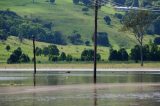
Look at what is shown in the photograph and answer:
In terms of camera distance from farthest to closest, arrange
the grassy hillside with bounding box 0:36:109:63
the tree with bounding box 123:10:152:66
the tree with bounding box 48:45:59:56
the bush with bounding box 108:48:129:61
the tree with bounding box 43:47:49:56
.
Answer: the tree with bounding box 43:47:49:56 → the tree with bounding box 48:45:59:56 → the grassy hillside with bounding box 0:36:109:63 → the bush with bounding box 108:48:129:61 → the tree with bounding box 123:10:152:66

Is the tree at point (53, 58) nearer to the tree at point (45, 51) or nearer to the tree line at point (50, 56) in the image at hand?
the tree line at point (50, 56)

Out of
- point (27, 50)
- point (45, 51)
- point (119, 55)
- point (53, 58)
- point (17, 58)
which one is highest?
point (27, 50)

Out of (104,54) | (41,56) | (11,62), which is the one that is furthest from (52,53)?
(11,62)

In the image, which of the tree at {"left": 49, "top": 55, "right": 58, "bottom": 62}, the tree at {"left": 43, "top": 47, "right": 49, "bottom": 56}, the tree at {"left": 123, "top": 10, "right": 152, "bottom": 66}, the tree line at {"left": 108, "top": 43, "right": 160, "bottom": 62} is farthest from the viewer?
the tree at {"left": 43, "top": 47, "right": 49, "bottom": 56}

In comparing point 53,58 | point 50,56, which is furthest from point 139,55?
point 50,56

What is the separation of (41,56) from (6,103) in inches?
5367

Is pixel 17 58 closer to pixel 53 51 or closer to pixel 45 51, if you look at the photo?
pixel 45 51

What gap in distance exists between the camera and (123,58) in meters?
148

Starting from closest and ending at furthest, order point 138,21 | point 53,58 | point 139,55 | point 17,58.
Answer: point 138,21 → point 139,55 → point 17,58 → point 53,58

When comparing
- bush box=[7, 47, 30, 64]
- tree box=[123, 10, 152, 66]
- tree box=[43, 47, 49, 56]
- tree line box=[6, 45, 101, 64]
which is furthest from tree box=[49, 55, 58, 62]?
tree box=[123, 10, 152, 66]

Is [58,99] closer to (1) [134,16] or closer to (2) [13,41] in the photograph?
(1) [134,16]

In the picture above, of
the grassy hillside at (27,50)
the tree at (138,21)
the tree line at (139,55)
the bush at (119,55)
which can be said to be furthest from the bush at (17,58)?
the tree at (138,21)

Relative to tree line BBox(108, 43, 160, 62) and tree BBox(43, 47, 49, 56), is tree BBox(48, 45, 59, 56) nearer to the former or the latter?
tree BBox(43, 47, 49, 56)

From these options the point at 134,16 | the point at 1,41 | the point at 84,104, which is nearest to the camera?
the point at 84,104
